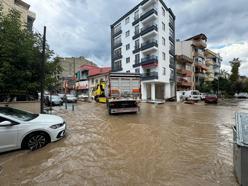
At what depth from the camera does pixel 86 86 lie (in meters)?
42.5

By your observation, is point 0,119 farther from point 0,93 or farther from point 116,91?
point 116,91

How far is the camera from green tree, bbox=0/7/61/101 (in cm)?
711

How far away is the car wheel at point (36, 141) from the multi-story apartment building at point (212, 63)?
2100 inches

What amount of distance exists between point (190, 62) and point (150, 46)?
14313mm

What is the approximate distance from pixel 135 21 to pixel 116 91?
80.9ft

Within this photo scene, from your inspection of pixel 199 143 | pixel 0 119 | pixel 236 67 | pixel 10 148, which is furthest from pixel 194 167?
pixel 236 67

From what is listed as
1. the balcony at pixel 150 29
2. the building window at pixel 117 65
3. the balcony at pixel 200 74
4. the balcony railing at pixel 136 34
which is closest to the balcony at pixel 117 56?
the building window at pixel 117 65

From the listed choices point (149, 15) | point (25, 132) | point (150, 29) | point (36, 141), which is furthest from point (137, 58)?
point (25, 132)

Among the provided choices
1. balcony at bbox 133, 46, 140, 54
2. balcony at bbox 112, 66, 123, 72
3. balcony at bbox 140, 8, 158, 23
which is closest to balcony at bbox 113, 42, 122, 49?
balcony at bbox 112, 66, 123, 72

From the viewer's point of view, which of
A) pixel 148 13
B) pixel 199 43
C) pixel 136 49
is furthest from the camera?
pixel 199 43

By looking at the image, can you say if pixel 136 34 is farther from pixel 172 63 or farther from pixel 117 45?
pixel 172 63

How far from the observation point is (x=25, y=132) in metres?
4.90

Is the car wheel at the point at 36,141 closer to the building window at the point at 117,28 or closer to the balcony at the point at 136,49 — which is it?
the balcony at the point at 136,49

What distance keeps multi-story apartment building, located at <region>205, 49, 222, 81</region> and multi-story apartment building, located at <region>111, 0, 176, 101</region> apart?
24481mm
